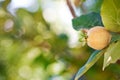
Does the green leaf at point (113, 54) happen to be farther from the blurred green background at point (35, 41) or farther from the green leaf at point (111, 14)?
the blurred green background at point (35, 41)

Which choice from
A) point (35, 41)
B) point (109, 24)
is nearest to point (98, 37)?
point (109, 24)

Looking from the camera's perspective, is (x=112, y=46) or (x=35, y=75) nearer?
(x=112, y=46)

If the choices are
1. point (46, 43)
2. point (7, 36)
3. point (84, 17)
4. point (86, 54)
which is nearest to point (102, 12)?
point (84, 17)

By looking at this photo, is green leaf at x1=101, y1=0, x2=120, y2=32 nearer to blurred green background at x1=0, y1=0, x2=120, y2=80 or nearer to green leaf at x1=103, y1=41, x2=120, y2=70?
green leaf at x1=103, y1=41, x2=120, y2=70

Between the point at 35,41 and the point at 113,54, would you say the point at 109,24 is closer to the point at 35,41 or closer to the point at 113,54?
the point at 113,54

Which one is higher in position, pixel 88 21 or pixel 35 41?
pixel 88 21

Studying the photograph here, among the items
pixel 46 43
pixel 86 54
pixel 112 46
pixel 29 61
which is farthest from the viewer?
pixel 29 61

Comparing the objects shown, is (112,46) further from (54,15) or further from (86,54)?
(54,15)
